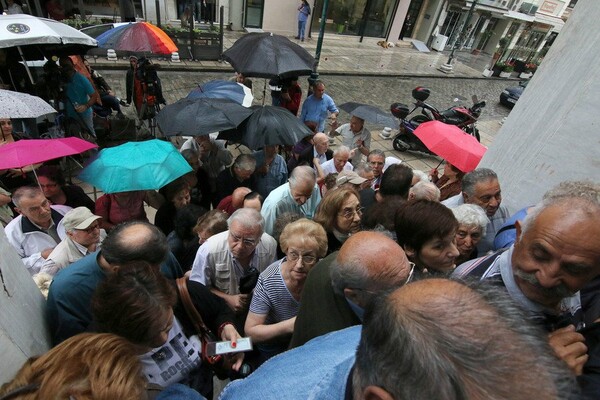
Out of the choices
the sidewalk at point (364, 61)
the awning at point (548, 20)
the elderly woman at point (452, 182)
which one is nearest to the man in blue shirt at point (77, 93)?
the elderly woman at point (452, 182)

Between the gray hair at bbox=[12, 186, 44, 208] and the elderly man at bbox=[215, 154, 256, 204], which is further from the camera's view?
the elderly man at bbox=[215, 154, 256, 204]

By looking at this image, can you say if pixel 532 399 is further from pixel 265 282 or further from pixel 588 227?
pixel 265 282

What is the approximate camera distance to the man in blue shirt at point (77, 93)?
5273 mm

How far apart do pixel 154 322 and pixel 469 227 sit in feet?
8.06

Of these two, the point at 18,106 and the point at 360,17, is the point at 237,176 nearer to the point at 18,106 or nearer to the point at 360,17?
the point at 18,106

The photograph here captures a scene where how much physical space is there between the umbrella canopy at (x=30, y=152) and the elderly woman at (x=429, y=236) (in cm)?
316

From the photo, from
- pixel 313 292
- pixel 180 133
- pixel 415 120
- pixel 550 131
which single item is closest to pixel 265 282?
pixel 313 292

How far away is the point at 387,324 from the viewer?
2.74ft

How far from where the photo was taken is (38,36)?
14.5 feet

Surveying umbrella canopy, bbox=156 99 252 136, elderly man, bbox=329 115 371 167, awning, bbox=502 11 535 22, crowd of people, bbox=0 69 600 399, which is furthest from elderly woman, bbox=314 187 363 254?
awning, bbox=502 11 535 22

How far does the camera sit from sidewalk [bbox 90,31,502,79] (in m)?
11.7

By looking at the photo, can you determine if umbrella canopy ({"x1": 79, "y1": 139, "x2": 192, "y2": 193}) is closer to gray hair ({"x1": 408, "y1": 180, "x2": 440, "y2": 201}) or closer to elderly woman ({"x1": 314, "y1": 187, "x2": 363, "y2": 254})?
elderly woman ({"x1": 314, "y1": 187, "x2": 363, "y2": 254})

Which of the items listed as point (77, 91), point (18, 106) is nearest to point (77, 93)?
point (77, 91)

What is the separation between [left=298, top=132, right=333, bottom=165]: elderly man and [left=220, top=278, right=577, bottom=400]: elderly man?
4.27 meters
